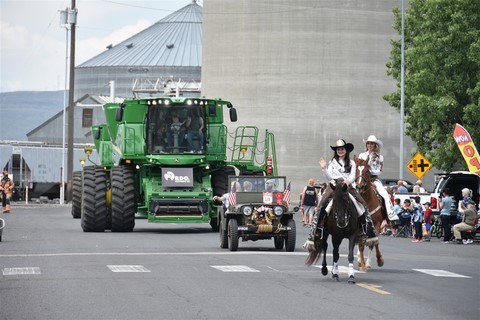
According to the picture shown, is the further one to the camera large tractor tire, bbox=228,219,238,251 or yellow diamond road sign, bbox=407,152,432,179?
yellow diamond road sign, bbox=407,152,432,179

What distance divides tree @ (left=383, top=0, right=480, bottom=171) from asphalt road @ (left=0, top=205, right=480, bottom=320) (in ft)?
68.6

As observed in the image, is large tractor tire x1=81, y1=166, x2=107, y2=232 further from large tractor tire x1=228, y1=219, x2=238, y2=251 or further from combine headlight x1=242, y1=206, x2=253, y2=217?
combine headlight x1=242, y1=206, x2=253, y2=217

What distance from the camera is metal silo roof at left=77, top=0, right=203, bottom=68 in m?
137

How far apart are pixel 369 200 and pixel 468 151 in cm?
2053

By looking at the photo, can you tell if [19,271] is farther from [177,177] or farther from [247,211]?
[177,177]

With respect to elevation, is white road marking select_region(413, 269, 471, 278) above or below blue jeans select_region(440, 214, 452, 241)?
below

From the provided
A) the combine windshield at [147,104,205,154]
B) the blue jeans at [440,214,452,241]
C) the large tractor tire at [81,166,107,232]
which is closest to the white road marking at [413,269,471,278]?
the blue jeans at [440,214,452,241]

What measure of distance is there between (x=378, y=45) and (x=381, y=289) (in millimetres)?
63473

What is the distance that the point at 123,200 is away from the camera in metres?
37.1

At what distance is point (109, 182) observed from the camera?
38938 mm

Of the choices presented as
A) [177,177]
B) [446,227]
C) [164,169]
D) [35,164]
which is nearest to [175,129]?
[164,169]

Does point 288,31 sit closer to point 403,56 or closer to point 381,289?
point 403,56

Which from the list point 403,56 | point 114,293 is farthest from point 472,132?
point 114,293

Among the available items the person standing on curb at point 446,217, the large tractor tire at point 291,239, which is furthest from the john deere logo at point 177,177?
the large tractor tire at point 291,239
